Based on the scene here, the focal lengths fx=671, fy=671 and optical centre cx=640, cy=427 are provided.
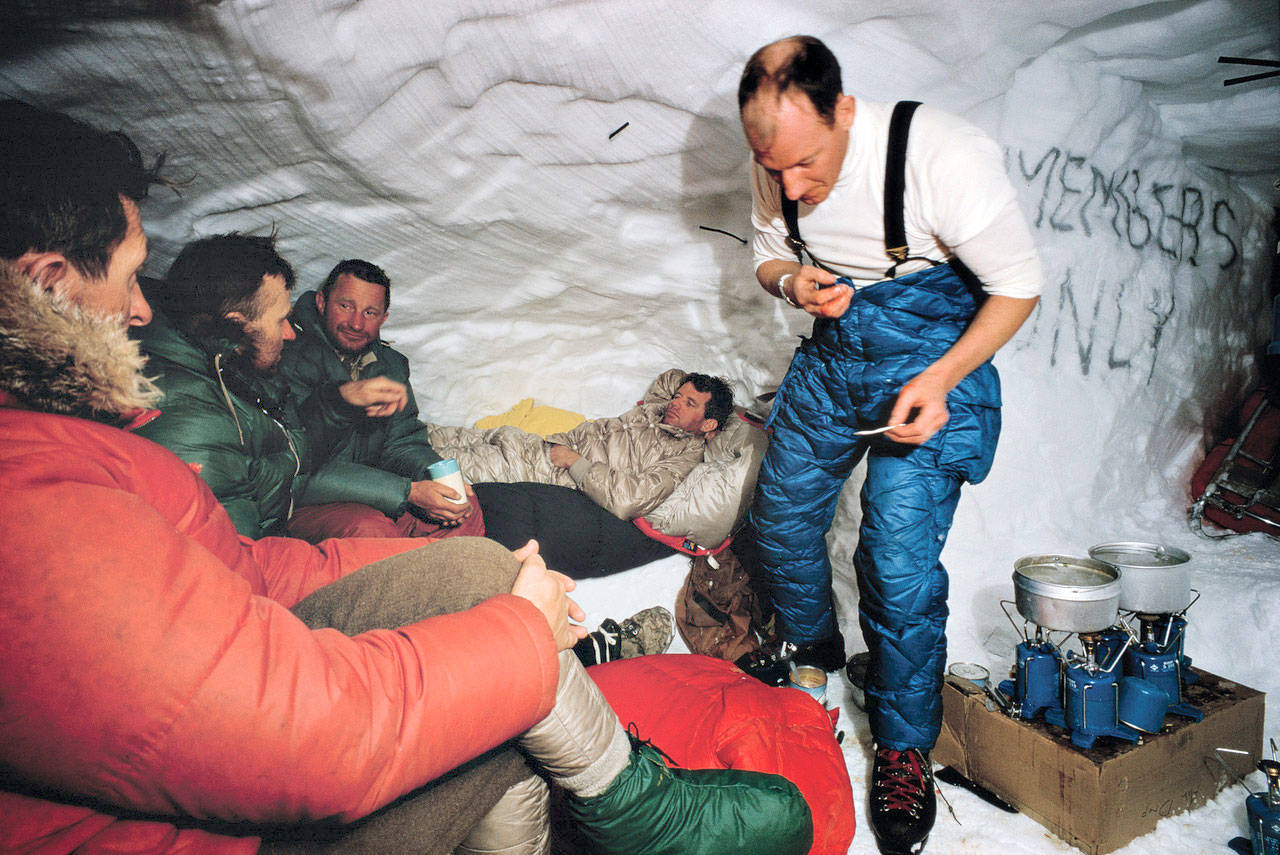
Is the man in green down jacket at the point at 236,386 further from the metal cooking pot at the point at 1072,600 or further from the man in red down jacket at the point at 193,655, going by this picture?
the metal cooking pot at the point at 1072,600

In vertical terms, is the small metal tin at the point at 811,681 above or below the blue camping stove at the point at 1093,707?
below

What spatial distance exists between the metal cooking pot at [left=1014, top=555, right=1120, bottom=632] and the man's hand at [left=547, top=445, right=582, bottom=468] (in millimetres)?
1349

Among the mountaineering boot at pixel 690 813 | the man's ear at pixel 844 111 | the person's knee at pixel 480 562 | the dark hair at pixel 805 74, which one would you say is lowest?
the mountaineering boot at pixel 690 813

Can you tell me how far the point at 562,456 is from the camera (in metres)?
2.25

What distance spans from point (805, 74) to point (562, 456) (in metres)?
1.48

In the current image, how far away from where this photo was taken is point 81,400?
66 cm

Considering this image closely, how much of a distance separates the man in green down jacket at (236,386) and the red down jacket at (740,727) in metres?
0.71

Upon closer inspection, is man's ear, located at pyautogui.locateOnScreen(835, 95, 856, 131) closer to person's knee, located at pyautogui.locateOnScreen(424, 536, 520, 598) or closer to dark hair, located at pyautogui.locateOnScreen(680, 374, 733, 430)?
person's knee, located at pyautogui.locateOnScreen(424, 536, 520, 598)

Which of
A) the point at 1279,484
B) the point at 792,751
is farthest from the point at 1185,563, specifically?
the point at 1279,484

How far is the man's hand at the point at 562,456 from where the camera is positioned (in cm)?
224

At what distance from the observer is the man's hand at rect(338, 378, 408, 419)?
1.48m

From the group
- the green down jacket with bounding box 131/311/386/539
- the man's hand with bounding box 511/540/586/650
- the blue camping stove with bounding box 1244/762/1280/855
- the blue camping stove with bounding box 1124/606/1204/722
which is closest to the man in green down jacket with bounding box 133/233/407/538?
the green down jacket with bounding box 131/311/386/539

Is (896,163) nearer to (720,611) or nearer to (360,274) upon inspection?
(360,274)

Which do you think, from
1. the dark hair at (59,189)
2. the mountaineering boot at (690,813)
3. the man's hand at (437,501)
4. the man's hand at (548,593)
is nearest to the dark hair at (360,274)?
the man's hand at (437,501)
